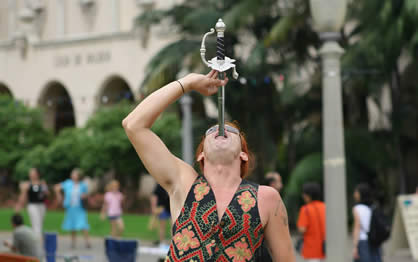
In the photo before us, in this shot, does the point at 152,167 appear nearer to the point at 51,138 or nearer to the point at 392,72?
the point at 392,72

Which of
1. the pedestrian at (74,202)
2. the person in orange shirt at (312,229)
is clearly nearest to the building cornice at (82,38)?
the pedestrian at (74,202)

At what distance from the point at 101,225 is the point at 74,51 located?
15853 mm

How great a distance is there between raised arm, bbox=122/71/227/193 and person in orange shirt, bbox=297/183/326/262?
643 centimetres

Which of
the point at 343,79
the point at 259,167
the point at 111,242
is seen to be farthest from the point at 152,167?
the point at 259,167

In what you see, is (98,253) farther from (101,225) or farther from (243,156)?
(243,156)

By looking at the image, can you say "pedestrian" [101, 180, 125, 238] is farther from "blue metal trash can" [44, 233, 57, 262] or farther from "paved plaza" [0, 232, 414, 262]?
"blue metal trash can" [44, 233, 57, 262]

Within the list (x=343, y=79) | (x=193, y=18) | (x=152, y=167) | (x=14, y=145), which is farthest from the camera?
(x=14, y=145)

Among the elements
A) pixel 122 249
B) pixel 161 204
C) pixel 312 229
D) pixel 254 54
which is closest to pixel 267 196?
pixel 122 249

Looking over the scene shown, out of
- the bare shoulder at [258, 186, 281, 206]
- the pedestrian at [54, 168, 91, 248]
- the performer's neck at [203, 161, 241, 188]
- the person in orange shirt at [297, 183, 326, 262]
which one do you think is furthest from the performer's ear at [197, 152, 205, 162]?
the pedestrian at [54, 168, 91, 248]

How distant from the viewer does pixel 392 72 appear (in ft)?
64.8

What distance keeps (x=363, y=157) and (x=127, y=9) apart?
66.7ft

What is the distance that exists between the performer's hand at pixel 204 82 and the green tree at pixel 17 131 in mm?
31050

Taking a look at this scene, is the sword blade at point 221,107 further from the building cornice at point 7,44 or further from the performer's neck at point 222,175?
the building cornice at point 7,44

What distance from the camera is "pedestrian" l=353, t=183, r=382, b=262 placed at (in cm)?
909
